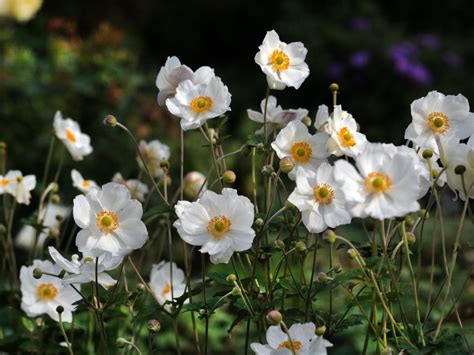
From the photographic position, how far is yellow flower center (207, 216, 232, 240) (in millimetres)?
1509

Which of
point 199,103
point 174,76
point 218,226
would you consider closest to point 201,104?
point 199,103

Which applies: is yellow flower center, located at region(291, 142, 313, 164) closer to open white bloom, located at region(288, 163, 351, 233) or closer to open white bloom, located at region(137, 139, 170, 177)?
open white bloom, located at region(288, 163, 351, 233)

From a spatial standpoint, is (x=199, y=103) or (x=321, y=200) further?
(x=199, y=103)

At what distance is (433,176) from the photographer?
1576 mm

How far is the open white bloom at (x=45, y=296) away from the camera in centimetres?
194

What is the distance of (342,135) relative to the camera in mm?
1573

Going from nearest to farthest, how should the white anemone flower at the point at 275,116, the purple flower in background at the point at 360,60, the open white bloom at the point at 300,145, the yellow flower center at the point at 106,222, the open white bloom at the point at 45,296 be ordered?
the yellow flower center at the point at 106,222 → the open white bloom at the point at 300,145 → the white anemone flower at the point at 275,116 → the open white bloom at the point at 45,296 → the purple flower in background at the point at 360,60

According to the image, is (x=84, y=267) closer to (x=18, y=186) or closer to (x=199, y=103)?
(x=199, y=103)

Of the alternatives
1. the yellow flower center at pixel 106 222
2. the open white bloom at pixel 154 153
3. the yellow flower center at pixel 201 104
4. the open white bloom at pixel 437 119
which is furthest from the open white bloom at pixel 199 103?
the open white bloom at pixel 154 153

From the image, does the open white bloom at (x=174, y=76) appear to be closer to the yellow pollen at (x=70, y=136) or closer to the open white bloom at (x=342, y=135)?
the open white bloom at (x=342, y=135)

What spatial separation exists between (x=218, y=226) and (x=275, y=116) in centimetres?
36

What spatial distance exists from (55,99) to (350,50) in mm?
2452

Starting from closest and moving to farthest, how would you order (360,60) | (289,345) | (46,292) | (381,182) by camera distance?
(381,182) → (289,345) → (46,292) → (360,60)

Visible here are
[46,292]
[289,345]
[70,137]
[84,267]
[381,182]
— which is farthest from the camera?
[70,137]
